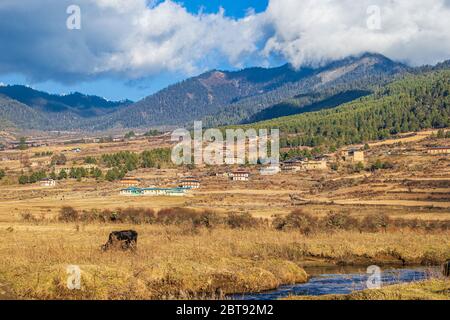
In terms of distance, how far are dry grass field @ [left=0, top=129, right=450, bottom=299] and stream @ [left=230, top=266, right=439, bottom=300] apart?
119cm

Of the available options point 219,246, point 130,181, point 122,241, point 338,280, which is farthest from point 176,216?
point 130,181

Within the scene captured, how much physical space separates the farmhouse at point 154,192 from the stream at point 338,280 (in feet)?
254

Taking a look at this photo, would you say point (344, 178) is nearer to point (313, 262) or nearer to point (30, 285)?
point (313, 262)

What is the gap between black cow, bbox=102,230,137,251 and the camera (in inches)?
1740

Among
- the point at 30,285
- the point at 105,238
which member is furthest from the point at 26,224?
the point at 30,285

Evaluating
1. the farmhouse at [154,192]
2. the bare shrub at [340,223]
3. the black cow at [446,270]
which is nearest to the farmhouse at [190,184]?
Result: the farmhouse at [154,192]

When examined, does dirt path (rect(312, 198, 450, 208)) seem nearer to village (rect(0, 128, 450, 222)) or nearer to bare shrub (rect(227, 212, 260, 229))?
village (rect(0, 128, 450, 222))

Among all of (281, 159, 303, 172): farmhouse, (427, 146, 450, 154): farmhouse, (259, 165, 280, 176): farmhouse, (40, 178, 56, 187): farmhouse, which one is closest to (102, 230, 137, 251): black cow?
(259, 165, 280, 176): farmhouse

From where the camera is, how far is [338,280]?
3791 cm

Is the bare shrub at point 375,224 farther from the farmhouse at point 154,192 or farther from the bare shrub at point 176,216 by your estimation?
the farmhouse at point 154,192

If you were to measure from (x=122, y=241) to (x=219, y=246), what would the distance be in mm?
7351

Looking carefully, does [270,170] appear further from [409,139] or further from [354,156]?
[409,139]

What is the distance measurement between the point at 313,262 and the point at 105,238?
17.8 meters

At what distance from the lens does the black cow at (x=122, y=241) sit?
145 ft
